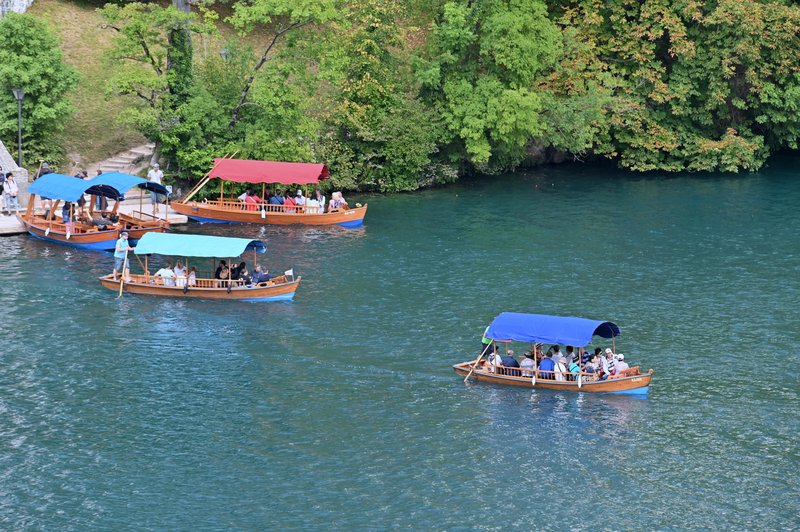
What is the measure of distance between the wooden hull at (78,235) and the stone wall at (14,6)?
19897 millimetres

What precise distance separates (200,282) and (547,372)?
→ 17.5 meters

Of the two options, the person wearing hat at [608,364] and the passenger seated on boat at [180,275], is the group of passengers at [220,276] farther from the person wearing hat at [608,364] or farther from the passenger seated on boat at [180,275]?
the person wearing hat at [608,364]

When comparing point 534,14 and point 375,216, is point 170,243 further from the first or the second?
point 534,14

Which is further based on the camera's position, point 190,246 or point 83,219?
point 83,219

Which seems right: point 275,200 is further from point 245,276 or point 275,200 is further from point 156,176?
point 245,276

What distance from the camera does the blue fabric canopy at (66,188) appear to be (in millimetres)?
57688

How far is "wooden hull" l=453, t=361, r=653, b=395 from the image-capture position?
1656 inches

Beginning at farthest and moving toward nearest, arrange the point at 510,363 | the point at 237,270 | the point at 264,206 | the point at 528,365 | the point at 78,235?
the point at 264,206, the point at 78,235, the point at 237,270, the point at 510,363, the point at 528,365

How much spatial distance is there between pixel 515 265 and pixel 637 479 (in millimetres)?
22196

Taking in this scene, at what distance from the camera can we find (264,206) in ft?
214

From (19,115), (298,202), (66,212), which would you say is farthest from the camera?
(298,202)

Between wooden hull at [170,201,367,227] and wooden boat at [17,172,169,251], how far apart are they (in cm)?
425

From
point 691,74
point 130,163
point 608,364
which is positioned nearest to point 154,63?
point 130,163

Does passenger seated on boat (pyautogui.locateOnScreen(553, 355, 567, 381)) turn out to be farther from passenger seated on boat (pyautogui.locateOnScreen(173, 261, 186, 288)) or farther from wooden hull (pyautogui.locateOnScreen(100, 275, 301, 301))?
passenger seated on boat (pyautogui.locateOnScreen(173, 261, 186, 288))
